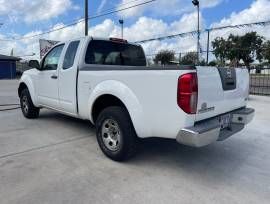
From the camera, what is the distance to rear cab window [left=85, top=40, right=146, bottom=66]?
15.3ft

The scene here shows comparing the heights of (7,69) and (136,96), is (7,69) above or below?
above

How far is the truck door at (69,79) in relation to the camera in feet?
15.1

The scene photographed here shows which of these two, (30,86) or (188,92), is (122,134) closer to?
(188,92)

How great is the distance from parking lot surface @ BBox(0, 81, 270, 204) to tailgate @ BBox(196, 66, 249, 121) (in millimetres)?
843

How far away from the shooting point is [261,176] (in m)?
3.47

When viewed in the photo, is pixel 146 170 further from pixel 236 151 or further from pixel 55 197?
pixel 236 151

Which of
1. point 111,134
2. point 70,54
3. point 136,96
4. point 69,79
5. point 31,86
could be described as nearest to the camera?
point 136,96

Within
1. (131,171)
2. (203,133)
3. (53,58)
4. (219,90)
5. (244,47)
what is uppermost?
(244,47)

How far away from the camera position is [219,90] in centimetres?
342

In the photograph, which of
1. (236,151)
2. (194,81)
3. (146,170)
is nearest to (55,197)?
(146,170)

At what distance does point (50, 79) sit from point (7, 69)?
101 ft

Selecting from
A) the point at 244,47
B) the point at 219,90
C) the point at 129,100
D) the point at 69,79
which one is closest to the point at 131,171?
the point at 129,100

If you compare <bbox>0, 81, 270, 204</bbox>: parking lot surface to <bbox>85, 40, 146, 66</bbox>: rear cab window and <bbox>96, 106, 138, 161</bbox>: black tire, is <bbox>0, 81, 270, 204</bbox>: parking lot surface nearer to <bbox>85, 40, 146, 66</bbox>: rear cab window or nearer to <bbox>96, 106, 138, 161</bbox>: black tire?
<bbox>96, 106, 138, 161</bbox>: black tire

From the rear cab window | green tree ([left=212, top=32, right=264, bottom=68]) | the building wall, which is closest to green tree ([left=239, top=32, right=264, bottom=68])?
green tree ([left=212, top=32, right=264, bottom=68])
